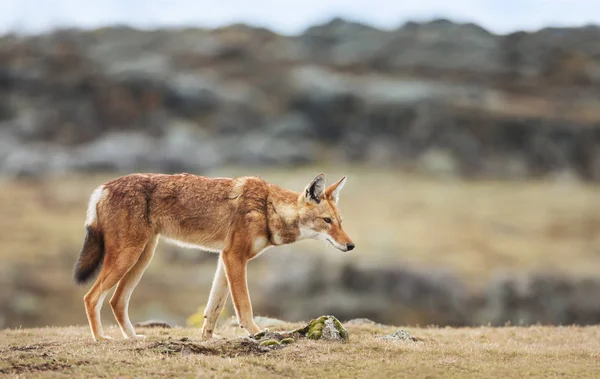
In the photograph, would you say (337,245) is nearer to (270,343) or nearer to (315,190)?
(315,190)

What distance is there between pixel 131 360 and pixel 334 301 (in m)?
57.3

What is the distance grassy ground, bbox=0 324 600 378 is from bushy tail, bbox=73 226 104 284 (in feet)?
4.16

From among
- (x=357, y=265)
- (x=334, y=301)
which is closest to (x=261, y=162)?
(x=357, y=265)

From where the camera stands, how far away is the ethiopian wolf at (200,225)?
49.0ft

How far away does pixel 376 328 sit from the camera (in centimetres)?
1825

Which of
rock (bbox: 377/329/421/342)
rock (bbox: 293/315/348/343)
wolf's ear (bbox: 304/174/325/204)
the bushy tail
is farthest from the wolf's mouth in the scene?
the bushy tail

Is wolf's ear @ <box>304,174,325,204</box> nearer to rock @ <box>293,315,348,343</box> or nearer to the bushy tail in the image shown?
rock @ <box>293,315,348,343</box>

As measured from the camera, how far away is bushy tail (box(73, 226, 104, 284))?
15.1 metres

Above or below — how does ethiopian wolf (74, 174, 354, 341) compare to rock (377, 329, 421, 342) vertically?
above

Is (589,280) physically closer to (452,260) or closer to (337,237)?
(452,260)

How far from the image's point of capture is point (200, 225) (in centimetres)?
1548

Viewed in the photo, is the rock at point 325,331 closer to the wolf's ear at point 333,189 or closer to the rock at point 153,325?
the wolf's ear at point 333,189

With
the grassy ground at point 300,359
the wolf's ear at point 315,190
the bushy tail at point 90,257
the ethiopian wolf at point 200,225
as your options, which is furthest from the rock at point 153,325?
the wolf's ear at point 315,190

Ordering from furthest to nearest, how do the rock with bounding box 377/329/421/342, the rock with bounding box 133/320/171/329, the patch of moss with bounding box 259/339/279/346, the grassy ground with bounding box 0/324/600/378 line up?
the rock with bounding box 133/320/171/329 → the rock with bounding box 377/329/421/342 → the patch of moss with bounding box 259/339/279/346 → the grassy ground with bounding box 0/324/600/378
